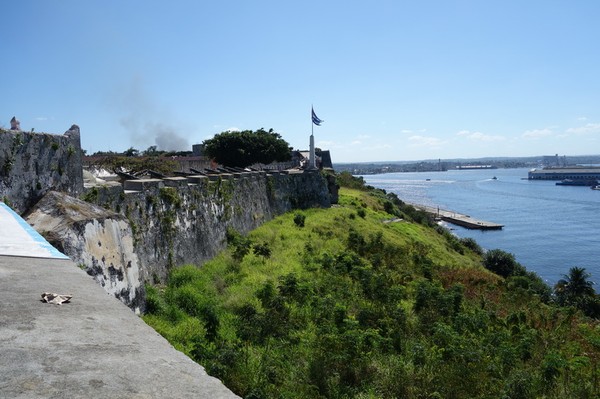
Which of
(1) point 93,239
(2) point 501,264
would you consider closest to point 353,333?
(1) point 93,239

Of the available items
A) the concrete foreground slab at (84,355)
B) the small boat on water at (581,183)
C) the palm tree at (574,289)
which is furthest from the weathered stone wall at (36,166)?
the small boat on water at (581,183)

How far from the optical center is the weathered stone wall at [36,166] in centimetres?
778

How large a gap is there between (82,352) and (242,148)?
41862mm

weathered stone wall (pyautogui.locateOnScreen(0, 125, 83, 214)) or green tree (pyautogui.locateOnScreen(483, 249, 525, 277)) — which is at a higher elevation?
weathered stone wall (pyautogui.locateOnScreen(0, 125, 83, 214))

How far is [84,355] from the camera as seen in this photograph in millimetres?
2373

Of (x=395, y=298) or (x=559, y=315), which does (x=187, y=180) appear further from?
(x=559, y=315)

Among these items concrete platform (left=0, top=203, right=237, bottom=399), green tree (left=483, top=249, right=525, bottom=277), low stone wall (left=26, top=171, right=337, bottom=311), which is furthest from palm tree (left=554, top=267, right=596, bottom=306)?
concrete platform (left=0, top=203, right=237, bottom=399)

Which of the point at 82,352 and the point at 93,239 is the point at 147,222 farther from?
the point at 82,352

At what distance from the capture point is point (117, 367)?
230 centimetres

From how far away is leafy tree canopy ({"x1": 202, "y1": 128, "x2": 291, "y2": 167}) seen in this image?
43.6m

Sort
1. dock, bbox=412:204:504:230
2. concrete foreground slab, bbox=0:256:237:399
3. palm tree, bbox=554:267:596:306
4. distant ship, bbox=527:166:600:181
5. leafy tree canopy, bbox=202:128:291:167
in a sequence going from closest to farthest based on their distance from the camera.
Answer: concrete foreground slab, bbox=0:256:237:399, palm tree, bbox=554:267:596:306, leafy tree canopy, bbox=202:128:291:167, dock, bbox=412:204:504:230, distant ship, bbox=527:166:600:181

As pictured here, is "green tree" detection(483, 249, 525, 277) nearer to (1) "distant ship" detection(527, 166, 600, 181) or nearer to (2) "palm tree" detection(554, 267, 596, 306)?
(2) "palm tree" detection(554, 267, 596, 306)

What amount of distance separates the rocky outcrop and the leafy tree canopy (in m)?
34.7

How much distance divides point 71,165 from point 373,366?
6849 millimetres
